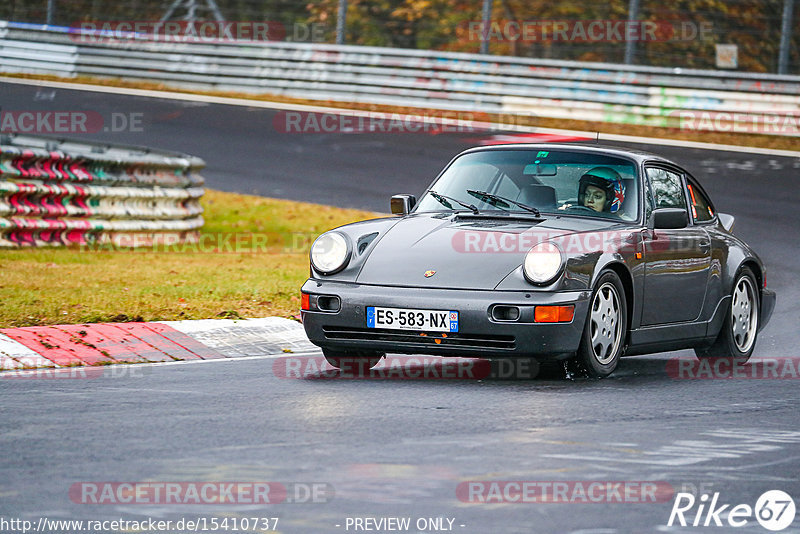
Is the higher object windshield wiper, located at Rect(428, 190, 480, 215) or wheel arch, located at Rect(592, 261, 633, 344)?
windshield wiper, located at Rect(428, 190, 480, 215)

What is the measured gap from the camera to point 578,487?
16.2 ft

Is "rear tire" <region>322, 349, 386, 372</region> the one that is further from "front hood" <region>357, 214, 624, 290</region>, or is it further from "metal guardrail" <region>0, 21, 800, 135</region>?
"metal guardrail" <region>0, 21, 800, 135</region>

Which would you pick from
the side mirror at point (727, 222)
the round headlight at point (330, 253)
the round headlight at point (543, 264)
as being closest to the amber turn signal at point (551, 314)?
the round headlight at point (543, 264)

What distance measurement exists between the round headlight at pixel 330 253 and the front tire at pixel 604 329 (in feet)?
4.71

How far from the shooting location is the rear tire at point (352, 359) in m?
7.91

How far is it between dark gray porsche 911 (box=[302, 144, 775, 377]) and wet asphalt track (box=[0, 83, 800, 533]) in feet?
0.92

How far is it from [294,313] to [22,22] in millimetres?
20805

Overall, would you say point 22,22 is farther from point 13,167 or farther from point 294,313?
point 294,313

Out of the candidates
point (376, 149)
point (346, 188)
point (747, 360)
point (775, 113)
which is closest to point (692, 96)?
point (775, 113)

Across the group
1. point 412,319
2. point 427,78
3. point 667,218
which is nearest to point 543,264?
point 412,319

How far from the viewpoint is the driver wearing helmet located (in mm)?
8227

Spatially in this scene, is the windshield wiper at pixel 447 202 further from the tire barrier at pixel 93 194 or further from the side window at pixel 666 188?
the tire barrier at pixel 93 194

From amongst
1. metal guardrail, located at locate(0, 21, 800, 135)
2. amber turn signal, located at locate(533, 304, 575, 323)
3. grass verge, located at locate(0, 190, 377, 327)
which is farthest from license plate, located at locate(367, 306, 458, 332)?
metal guardrail, located at locate(0, 21, 800, 135)

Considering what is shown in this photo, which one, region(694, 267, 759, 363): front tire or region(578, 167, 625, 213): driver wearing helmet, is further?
region(694, 267, 759, 363): front tire
